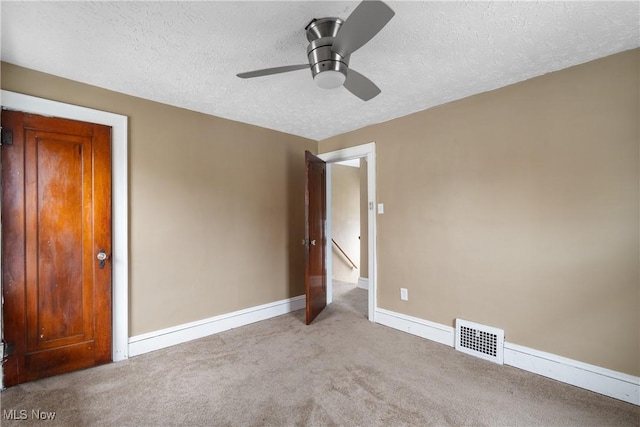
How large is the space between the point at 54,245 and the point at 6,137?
2.81ft

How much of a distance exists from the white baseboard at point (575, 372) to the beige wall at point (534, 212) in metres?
0.06

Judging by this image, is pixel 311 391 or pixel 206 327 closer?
pixel 311 391

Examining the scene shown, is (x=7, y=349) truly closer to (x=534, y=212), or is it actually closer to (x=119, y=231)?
(x=119, y=231)

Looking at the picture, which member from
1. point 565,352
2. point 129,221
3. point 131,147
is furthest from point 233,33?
point 565,352

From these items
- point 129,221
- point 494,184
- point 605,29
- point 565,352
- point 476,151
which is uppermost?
point 605,29

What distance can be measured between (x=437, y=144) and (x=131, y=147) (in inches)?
118

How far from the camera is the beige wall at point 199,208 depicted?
8.63 feet

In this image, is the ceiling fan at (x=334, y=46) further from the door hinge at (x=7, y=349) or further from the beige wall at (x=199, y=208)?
the door hinge at (x=7, y=349)

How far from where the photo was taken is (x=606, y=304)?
6.56 ft

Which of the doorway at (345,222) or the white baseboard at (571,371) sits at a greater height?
the doorway at (345,222)

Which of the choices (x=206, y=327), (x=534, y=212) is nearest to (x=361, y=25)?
(x=534, y=212)

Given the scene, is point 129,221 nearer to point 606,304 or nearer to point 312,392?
point 312,392

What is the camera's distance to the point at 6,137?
2078 millimetres

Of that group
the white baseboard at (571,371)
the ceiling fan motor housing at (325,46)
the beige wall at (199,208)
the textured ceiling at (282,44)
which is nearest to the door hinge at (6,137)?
the beige wall at (199,208)
